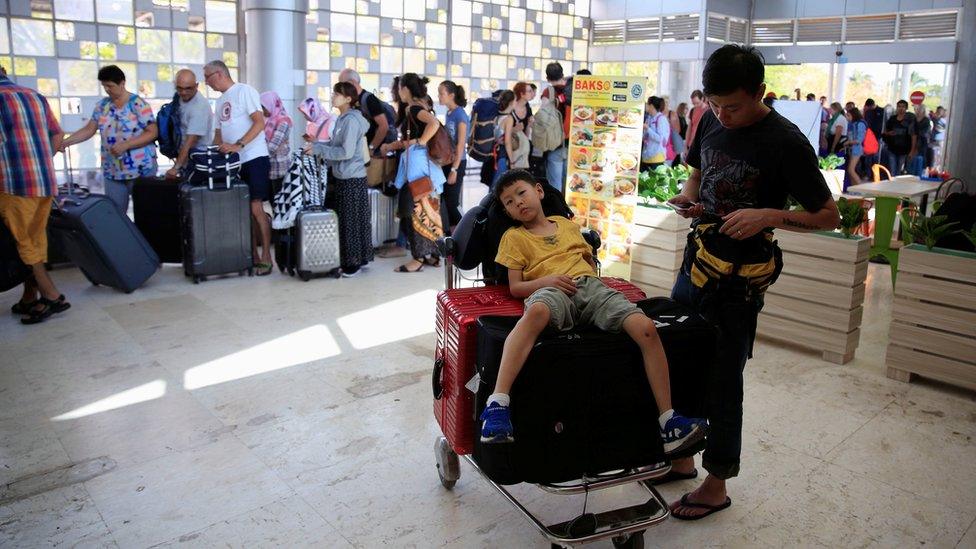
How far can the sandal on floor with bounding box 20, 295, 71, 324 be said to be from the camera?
201 inches

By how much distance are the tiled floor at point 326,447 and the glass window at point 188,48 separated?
498cm

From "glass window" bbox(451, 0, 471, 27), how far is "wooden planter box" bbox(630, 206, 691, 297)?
25.6 feet

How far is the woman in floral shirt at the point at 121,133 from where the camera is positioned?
618 centimetres

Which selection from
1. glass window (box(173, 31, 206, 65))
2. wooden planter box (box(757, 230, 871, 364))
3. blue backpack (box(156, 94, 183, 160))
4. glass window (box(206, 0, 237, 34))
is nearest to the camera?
wooden planter box (box(757, 230, 871, 364))

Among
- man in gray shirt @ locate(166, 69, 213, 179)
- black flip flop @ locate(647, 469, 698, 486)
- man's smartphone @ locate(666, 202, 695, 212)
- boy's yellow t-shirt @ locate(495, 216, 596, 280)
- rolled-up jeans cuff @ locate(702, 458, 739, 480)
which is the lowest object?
black flip flop @ locate(647, 469, 698, 486)

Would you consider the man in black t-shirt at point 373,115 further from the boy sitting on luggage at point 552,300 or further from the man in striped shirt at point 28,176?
the boy sitting on luggage at point 552,300

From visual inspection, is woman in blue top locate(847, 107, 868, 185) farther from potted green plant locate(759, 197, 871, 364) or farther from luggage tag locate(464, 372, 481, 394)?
luggage tag locate(464, 372, 481, 394)

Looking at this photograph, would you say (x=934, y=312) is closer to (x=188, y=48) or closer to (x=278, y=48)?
(x=278, y=48)

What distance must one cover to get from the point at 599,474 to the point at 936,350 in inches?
109

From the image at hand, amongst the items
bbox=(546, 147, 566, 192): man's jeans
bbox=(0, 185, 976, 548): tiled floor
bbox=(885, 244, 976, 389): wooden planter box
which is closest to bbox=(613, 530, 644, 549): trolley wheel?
bbox=(0, 185, 976, 548): tiled floor

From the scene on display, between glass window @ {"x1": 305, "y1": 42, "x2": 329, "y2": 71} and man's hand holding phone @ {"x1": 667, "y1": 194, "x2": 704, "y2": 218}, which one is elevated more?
glass window @ {"x1": 305, "y1": 42, "x2": 329, "y2": 71}

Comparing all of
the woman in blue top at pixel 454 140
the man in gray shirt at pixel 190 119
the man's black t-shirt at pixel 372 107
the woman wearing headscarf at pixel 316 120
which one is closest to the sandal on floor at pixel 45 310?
the man in gray shirt at pixel 190 119

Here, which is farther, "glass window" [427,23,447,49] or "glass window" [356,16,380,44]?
"glass window" [427,23,447,49]

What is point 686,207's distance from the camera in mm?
2795
